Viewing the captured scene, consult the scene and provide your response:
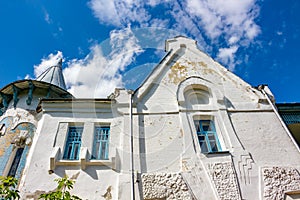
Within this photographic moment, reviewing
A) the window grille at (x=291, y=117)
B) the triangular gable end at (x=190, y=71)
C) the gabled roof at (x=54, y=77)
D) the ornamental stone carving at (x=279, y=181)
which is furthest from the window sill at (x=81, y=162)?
the window grille at (x=291, y=117)

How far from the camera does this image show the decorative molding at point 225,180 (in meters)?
7.98

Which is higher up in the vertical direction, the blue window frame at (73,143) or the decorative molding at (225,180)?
the blue window frame at (73,143)

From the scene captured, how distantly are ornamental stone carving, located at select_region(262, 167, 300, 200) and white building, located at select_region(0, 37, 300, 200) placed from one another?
4 cm

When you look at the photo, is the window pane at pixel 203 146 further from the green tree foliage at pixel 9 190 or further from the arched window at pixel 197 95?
the green tree foliage at pixel 9 190

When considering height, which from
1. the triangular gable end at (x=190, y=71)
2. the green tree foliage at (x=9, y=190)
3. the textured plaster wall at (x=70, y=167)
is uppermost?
the triangular gable end at (x=190, y=71)

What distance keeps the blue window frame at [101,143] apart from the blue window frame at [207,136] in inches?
158

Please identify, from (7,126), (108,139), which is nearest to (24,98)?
(7,126)

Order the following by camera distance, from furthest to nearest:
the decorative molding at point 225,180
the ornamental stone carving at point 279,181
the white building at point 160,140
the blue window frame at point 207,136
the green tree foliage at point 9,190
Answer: the blue window frame at point 207,136
the white building at point 160,140
the ornamental stone carving at point 279,181
the decorative molding at point 225,180
the green tree foliage at point 9,190

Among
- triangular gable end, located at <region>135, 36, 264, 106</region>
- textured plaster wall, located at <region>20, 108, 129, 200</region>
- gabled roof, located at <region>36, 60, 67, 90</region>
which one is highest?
gabled roof, located at <region>36, 60, 67, 90</region>

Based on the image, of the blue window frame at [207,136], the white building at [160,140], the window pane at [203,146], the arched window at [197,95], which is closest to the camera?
the white building at [160,140]

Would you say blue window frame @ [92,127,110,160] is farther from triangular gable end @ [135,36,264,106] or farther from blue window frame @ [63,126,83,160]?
triangular gable end @ [135,36,264,106]

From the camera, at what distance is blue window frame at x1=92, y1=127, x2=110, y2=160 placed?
30.5 ft

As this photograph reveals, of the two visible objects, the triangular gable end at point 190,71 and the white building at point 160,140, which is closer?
the white building at point 160,140

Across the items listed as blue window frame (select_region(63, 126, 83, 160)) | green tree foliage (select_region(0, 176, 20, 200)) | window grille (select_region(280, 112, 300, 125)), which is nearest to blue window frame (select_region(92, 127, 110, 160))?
blue window frame (select_region(63, 126, 83, 160))
